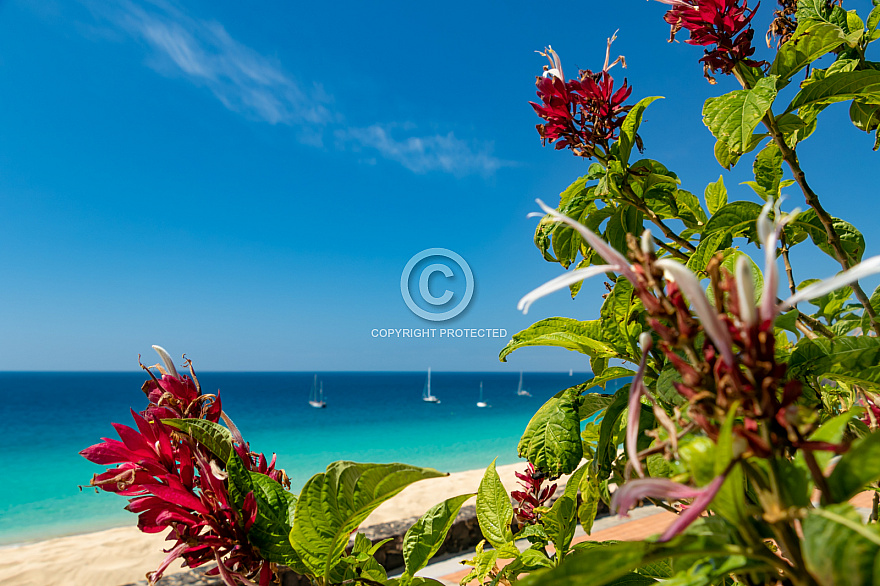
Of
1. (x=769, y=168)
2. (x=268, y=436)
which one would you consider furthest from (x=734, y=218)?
(x=268, y=436)

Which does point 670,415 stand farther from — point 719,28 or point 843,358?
point 719,28

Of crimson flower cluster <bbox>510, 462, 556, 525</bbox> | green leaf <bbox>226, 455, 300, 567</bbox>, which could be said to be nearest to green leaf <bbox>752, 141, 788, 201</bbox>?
crimson flower cluster <bbox>510, 462, 556, 525</bbox>

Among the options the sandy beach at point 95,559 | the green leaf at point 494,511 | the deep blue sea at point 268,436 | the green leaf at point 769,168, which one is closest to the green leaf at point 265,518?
the green leaf at point 494,511

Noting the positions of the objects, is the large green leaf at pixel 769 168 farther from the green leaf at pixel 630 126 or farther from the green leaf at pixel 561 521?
the green leaf at pixel 561 521

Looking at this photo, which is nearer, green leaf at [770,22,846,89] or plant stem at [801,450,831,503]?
plant stem at [801,450,831,503]

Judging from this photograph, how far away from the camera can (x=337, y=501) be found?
0.59 m

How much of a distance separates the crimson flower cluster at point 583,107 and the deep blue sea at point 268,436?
594 inches

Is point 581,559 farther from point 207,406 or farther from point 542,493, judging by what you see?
point 542,493

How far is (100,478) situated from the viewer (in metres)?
0.68

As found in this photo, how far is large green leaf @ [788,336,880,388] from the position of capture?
0.61 m

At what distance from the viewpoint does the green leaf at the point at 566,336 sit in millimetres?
891

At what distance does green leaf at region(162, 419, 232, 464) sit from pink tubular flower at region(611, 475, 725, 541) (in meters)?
0.53

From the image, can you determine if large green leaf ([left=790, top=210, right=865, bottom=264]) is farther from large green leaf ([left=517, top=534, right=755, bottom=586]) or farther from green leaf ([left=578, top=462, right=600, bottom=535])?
large green leaf ([left=517, top=534, right=755, bottom=586])

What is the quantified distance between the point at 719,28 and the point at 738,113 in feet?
1.04
